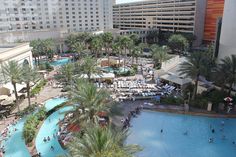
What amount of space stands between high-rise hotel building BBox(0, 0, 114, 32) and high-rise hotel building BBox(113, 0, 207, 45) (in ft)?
76.2

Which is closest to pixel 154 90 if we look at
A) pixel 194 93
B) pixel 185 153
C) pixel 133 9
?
pixel 194 93

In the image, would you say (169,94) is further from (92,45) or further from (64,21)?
(64,21)

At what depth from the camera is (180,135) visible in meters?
30.8

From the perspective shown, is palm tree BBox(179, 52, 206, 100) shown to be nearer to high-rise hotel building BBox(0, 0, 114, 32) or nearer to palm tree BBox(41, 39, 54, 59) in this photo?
palm tree BBox(41, 39, 54, 59)

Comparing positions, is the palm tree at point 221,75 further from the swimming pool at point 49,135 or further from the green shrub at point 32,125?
the green shrub at point 32,125

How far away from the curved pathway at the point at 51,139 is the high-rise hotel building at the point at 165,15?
8079 centimetres

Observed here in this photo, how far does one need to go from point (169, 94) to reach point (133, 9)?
9625 cm

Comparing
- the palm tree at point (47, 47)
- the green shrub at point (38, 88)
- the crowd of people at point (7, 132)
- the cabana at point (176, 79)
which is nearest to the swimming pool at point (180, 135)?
the cabana at point (176, 79)

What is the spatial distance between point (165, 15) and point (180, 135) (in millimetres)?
92070

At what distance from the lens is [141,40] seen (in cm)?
10838

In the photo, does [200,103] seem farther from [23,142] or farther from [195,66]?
[23,142]

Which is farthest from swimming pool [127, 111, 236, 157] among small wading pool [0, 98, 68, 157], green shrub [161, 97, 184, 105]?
small wading pool [0, 98, 68, 157]

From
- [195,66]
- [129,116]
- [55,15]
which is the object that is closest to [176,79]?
[195,66]

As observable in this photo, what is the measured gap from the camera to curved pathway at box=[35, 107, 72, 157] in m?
27.6
